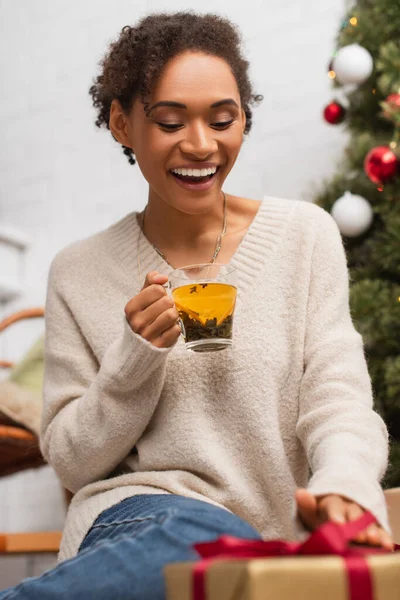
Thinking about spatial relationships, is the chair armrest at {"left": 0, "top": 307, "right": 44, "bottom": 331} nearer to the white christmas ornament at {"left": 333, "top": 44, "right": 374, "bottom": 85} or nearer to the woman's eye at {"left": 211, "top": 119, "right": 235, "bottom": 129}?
the white christmas ornament at {"left": 333, "top": 44, "right": 374, "bottom": 85}

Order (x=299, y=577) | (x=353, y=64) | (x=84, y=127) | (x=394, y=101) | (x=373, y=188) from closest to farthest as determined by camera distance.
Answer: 1. (x=299, y=577)
2. (x=394, y=101)
3. (x=353, y=64)
4. (x=373, y=188)
5. (x=84, y=127)

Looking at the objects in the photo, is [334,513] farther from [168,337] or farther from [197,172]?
[197,172]

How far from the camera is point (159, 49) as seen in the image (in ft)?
4.20

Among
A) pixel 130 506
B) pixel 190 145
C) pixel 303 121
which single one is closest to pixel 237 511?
pixel 130 506

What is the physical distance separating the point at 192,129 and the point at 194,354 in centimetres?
34

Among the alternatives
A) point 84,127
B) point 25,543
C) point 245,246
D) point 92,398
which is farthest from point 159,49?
point 84,127

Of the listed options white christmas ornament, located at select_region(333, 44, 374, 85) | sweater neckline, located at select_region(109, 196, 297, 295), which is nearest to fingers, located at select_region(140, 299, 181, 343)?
sweater neckline, located at select_region(109, 196, 297, 295)

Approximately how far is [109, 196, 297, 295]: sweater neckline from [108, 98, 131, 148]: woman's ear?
153mm

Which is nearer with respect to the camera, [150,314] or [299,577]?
[299,577]

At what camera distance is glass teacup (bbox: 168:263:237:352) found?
1.08 m

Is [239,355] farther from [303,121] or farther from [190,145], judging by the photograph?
[303,121]

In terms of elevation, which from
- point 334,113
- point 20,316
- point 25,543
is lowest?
point 25,543

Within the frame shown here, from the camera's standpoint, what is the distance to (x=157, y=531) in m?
0.86

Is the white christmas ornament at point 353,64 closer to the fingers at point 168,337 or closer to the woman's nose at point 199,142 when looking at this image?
the woman's nose at point 199,142
